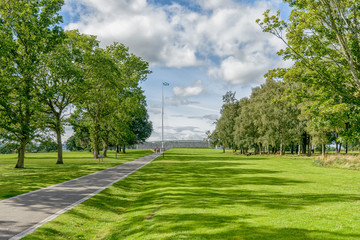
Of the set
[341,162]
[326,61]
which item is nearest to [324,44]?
[326,61]

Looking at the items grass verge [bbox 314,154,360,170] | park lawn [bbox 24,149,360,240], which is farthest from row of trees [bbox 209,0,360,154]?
grass verge [bbox 314,154,360,170]

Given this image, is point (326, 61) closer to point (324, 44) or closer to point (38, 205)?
point (324, 44)

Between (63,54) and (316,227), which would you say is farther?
(63,54)

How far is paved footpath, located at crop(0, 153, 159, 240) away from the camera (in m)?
7.74

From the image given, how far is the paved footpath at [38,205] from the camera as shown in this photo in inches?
305

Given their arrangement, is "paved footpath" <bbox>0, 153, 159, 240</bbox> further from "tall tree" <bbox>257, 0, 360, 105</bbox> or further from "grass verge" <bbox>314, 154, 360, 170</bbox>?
"grass verge" <bbox>314, 154, 360, 170</bbox>

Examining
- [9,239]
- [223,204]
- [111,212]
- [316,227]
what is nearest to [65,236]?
[9,239]

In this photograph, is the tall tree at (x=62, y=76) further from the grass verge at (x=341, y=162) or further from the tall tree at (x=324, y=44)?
the grass verge at (x=341, y=162)

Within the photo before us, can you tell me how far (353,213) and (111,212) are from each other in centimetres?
908

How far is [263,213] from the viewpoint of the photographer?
8742 millimetres

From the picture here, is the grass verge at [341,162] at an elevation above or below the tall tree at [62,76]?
below

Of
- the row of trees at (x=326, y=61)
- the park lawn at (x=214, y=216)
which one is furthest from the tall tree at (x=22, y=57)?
the row of trees at (x=326, y=61)

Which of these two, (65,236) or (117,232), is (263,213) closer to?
(117,232)

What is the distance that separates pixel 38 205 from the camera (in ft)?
34.2
